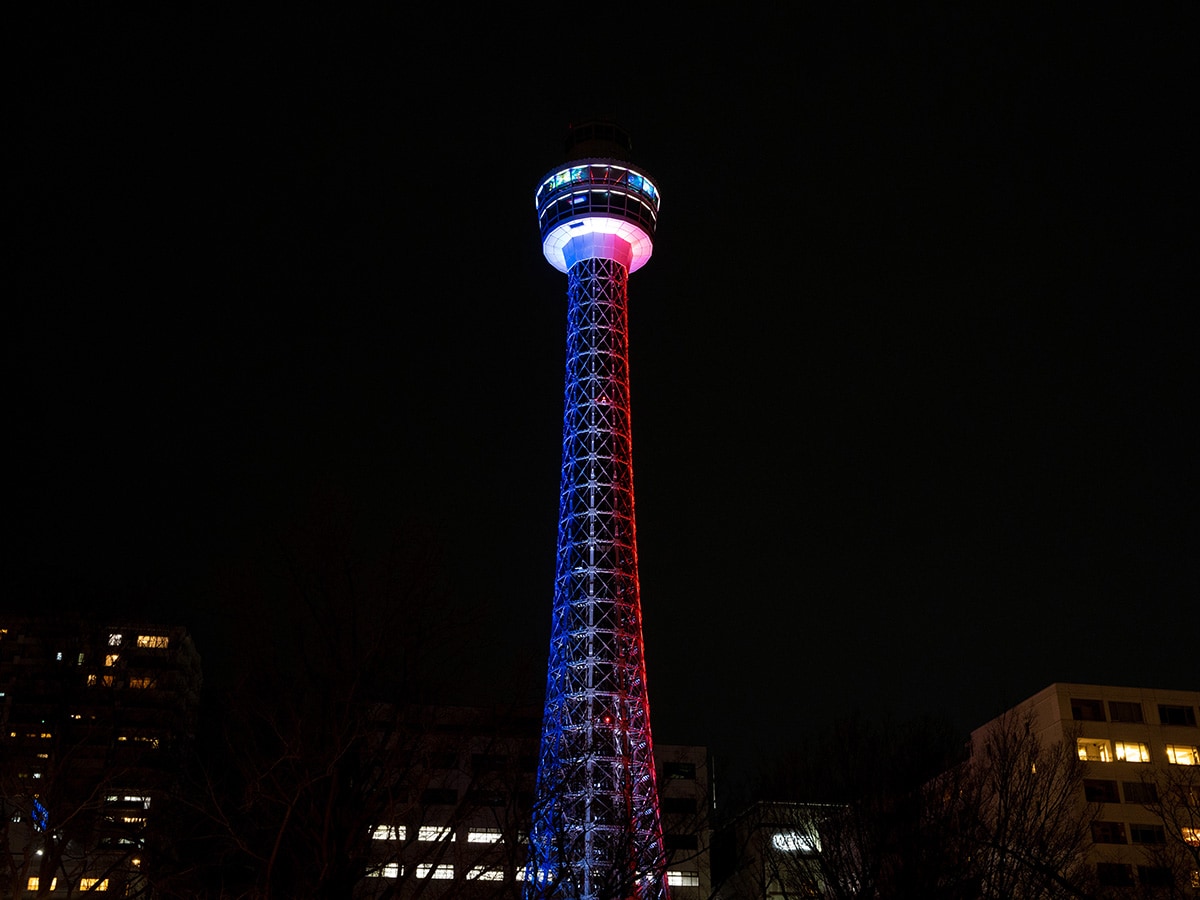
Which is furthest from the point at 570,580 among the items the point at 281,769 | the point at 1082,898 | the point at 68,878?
the point at 1082,898

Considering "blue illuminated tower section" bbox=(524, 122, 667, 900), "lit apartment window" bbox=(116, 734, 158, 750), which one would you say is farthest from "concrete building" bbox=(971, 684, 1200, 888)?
"lit apartment window" bbox=(116, 734, 158, 750)

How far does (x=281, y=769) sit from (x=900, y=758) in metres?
Answer: 16.9

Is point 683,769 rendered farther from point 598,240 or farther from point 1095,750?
point 598,240

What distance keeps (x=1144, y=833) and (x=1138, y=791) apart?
2.66 meters

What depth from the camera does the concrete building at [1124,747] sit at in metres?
52.1

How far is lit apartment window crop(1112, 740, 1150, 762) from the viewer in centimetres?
5566

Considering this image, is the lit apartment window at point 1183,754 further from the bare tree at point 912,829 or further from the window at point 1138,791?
the bare tree at point 912,829

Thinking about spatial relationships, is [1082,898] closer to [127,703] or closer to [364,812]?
[364,812]

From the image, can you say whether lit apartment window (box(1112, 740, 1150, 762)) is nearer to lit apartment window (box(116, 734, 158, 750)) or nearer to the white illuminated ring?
the white illuminated ring

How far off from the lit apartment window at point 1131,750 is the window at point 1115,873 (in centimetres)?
602

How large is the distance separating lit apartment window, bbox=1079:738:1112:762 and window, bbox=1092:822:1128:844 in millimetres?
3067

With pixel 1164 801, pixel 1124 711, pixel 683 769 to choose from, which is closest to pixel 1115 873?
pixel 1164 801

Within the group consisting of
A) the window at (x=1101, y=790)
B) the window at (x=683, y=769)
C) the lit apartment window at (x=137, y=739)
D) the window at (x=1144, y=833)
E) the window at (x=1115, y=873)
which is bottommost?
the window at (x=1115, y=873)

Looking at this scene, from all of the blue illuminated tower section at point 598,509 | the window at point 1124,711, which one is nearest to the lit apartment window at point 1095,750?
the window at point 1124,711
